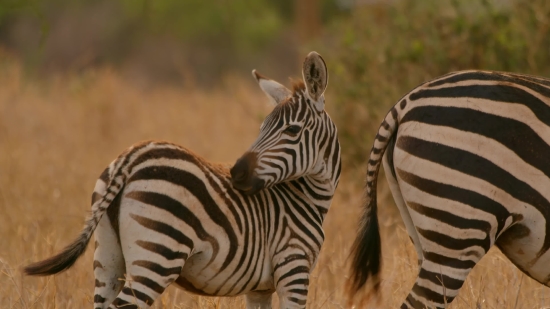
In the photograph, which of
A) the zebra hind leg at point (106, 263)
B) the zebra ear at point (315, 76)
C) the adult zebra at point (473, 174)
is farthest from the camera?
Result: the zebra ear at point (315, 76)

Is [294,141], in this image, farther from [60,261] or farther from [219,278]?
[60,261]

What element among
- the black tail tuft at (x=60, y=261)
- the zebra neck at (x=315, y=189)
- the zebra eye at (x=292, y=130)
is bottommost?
the black tail tuft at (x=60, y=261)

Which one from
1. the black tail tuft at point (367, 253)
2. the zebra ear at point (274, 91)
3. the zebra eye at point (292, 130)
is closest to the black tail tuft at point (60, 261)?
the zebra eye at point (292, 130)

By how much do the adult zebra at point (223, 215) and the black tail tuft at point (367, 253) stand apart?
0.83 feet

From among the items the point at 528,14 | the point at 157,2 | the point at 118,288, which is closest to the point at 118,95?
the point at 528,14

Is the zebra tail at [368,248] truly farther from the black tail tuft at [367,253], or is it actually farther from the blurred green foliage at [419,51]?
the blurred green foliage at [419,51]

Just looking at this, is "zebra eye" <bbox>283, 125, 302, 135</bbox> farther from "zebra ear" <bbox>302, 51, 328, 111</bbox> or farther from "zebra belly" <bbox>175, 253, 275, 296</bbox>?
"zebra belly" <bbox>175, 253, 275, 296</bbox>

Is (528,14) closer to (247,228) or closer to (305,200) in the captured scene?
(305,200)

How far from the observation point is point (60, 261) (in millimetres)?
3332

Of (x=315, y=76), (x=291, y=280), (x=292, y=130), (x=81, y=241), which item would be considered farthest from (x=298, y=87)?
(x=81, y=241)

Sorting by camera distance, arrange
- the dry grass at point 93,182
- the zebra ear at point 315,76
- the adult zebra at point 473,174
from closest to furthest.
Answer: the adult zebra at point 473,174 → the zebra ear at point 315,76 → the dry grass at point 93,182

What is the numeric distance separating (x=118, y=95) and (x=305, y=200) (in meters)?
9.22

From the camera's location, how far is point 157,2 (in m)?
25.6

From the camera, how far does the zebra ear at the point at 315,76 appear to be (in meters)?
3.88
